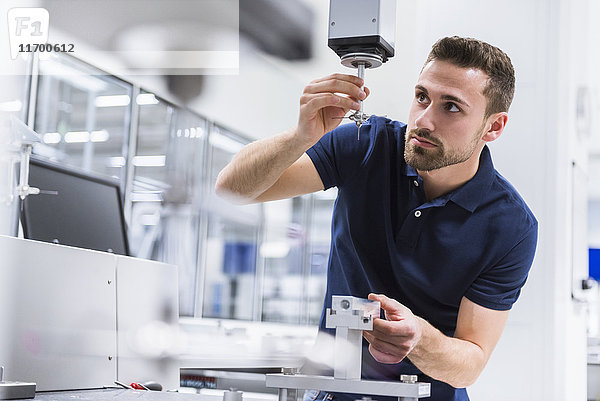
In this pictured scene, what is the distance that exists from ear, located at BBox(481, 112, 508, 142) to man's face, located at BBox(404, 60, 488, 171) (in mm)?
61

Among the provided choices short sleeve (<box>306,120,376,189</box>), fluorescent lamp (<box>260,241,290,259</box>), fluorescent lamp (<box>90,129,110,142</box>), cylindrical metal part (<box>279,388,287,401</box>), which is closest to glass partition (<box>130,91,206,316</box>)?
fluorescent lamp (<box>90,129,110,142</box>)

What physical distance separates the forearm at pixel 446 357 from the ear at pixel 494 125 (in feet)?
1.22

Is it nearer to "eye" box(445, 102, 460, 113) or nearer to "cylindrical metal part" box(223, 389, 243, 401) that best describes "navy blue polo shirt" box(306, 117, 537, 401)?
"eye" box(445, 102, 460, 113)

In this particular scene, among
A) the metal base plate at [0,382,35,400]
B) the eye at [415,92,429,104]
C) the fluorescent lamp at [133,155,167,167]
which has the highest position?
the fluorescent lamp at [133,155,167,167]

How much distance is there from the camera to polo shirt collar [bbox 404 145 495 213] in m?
1.15

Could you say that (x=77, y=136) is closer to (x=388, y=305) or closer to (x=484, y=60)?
(x=484, y=60)

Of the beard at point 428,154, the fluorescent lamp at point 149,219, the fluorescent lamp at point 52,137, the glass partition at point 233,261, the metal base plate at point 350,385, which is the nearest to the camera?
the metal base plate at point 350,385

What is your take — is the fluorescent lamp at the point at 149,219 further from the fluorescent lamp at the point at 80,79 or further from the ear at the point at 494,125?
the ear at the point at 494,125

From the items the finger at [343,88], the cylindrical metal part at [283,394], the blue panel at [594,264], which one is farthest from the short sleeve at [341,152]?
the blue panel at [594,264]

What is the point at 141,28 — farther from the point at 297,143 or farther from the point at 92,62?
the point at 297,143

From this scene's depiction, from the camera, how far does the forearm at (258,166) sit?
101 centimetres

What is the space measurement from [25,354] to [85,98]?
2.37m

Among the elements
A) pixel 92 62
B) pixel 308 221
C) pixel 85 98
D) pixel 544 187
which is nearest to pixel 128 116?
pixel 85 98

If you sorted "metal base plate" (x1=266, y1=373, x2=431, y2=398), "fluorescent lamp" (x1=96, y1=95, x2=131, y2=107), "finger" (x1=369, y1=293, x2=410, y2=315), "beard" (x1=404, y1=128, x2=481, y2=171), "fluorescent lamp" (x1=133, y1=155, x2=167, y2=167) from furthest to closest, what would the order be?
"fluorescent lamp" (x1=96, y1=95, x2=131, y2=107) → "fluorescent lamp" (x1=133, y1=155, x2=167, y2=167) → "beard" (x1=404, y1=128, x2=481, y2=171) → "finger" (x1=369, y1=293, x2=410, y2=315) → "metal base plate" (x1=266, y1=373, x2=431, y2=398)
